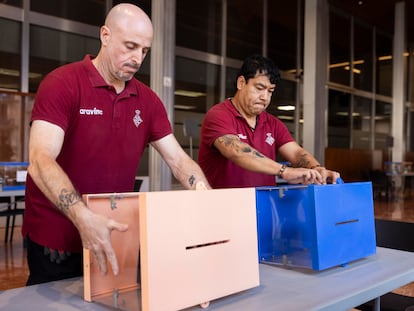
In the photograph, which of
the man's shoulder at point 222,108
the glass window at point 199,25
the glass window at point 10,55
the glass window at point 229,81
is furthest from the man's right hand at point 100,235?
the glass window at point 229,81

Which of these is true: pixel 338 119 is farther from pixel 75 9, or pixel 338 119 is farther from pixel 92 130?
pixel 92 130

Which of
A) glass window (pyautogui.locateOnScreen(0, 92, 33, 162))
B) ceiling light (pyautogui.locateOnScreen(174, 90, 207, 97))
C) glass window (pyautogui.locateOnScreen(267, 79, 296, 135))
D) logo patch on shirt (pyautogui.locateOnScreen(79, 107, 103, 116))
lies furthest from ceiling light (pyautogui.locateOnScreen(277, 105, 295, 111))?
logo patch on shirt (pyautogui.locateOnScreen(79, 107, 103, 116))

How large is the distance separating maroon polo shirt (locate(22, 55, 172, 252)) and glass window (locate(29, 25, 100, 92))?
561 centimetres

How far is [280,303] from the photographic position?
110cm

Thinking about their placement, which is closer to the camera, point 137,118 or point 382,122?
point 137,118

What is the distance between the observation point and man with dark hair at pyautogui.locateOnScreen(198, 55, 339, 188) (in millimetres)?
1966

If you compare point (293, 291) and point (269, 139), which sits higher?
point (269, 139)

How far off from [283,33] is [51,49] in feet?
19.2

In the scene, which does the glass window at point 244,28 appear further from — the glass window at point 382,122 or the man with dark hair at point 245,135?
the man with dark hair at point 245,135

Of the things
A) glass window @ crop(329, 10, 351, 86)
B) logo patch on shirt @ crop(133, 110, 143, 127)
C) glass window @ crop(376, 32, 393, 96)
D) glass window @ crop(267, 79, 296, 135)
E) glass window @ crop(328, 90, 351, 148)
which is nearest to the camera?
logo patch on shirt @ crop(133, 110, 143, 127)

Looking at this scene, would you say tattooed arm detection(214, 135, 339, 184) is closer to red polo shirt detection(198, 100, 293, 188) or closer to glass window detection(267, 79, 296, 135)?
red polo shirt detection(198, 100, 293, 188)

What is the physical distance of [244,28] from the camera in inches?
386

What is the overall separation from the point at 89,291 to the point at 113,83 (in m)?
0.74

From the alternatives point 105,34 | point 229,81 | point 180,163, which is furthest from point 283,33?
point 105,34
